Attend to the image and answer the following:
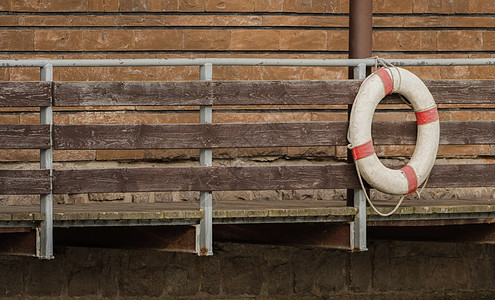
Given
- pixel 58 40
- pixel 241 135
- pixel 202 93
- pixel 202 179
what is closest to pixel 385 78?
pixel 241 135

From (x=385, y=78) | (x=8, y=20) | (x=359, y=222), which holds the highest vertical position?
(x=8, y=20)

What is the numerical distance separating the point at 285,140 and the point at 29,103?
163 cm

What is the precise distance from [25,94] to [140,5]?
7.69ft

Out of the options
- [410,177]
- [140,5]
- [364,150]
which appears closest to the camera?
[364,150]

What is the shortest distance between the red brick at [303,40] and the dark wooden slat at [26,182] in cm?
293

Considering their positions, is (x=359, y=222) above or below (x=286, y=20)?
below

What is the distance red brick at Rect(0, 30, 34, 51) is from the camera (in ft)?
23.4

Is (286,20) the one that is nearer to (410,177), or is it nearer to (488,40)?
(488,40)

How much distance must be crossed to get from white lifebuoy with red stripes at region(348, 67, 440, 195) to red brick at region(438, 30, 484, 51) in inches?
85.8

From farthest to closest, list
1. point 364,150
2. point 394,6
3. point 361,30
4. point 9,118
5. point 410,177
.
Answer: point 394,6
point 9,118
point 361,30
point 410,177
point 364,150

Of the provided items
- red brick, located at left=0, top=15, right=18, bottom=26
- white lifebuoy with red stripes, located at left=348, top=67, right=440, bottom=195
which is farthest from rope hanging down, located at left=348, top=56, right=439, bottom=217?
red brick, located at left=0, top=15, right=18, bottom=26

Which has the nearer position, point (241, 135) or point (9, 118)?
point (241, 135)

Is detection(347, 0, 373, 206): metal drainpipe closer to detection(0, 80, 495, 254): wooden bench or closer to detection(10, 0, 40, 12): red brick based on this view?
detection(0, 80, 495, 254): wooden bench

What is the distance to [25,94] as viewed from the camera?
514cm
